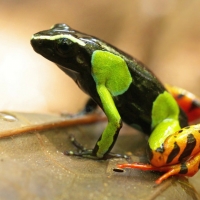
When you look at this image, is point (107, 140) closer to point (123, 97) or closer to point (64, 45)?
point (123, 97)

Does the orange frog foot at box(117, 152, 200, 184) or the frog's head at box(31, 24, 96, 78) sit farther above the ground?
the frog's head at box(31, 24, 96, 78)

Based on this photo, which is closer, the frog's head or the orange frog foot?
the orange frog foot

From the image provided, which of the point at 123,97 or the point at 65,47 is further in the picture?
the point at 123,97

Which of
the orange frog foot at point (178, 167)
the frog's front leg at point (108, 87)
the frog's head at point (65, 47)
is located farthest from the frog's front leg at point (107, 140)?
the frog's head at point (65, 47)

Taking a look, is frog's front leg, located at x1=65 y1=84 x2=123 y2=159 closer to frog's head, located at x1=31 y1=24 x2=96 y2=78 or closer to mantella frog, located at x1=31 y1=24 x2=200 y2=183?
mantella frog, located at x1=31 y1=24 x2=200 y2=183

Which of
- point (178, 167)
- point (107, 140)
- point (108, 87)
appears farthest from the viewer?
point (108, 87)

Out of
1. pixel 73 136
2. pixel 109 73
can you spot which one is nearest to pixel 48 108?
pixel 73 136

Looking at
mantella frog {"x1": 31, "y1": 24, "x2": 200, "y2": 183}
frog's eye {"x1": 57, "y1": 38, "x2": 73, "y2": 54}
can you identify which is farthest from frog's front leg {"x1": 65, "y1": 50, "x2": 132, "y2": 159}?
frog's eye {"x1": 57, "y1": 38, "x2": 73, "y2": 54}

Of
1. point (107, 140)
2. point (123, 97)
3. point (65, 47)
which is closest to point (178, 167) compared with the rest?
point (107, 140)
